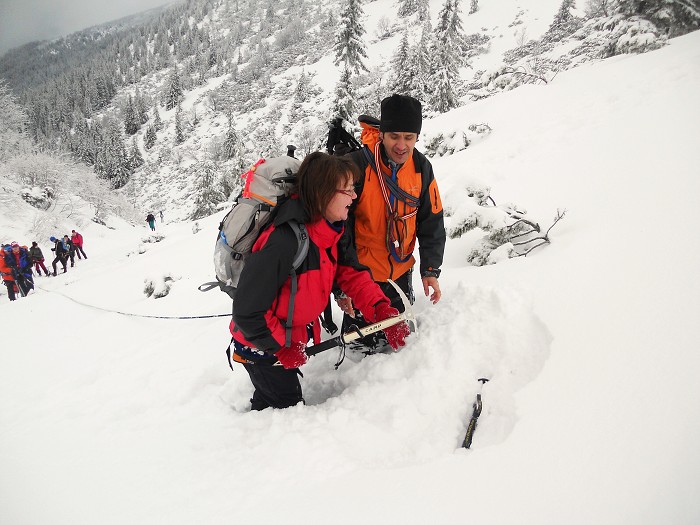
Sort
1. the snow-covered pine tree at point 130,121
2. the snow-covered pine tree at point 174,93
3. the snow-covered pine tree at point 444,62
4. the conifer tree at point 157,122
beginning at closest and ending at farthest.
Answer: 1. the snow-covered pine tree at point 444,62
2. the conifer tree at point 157,122
3. the snow-covered pine tree at point 130,121
4. the snow-covered pine tree at point 174,93

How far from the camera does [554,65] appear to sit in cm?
2714

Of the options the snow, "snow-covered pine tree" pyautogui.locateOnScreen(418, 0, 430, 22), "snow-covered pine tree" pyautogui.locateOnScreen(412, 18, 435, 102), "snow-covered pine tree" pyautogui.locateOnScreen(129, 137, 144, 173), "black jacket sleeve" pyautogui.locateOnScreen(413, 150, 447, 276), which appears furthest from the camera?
"snow-covered pine tree" pyautogui.locateOnScreen(129, 137, 144, 173)

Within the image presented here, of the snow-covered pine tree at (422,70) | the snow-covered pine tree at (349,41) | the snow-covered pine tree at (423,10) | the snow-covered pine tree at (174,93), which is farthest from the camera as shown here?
the snow-covered pine tree at (174,93)

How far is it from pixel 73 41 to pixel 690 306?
855ft

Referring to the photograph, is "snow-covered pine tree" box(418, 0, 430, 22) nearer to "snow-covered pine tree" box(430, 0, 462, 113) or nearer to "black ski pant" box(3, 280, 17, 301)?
"snow-covered pine tree" box(430, 0, 462, 113)

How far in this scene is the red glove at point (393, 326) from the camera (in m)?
2.68

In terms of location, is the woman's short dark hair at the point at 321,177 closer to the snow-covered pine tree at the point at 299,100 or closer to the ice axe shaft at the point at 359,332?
the ice axe shaft at the point at 359,332

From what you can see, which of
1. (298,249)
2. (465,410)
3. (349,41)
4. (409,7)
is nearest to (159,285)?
(298,249)

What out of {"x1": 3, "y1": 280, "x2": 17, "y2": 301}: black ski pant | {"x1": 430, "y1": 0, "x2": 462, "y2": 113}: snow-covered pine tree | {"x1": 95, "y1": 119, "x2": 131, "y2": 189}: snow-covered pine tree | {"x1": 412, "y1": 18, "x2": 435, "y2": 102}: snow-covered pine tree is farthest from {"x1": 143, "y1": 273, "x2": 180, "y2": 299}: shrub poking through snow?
{"x1": 95, "y1": 119, "x2": 131, "y2": 189}: snow-covered pine tree

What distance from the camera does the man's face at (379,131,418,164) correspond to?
8.28 feet

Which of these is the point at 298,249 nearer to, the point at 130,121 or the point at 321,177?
the point at 321,177

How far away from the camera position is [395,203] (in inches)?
107

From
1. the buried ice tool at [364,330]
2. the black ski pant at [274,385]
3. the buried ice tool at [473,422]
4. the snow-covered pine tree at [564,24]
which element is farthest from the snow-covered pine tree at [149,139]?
the buried ice tool at [473,422]

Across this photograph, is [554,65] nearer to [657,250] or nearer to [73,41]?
[657,250]
